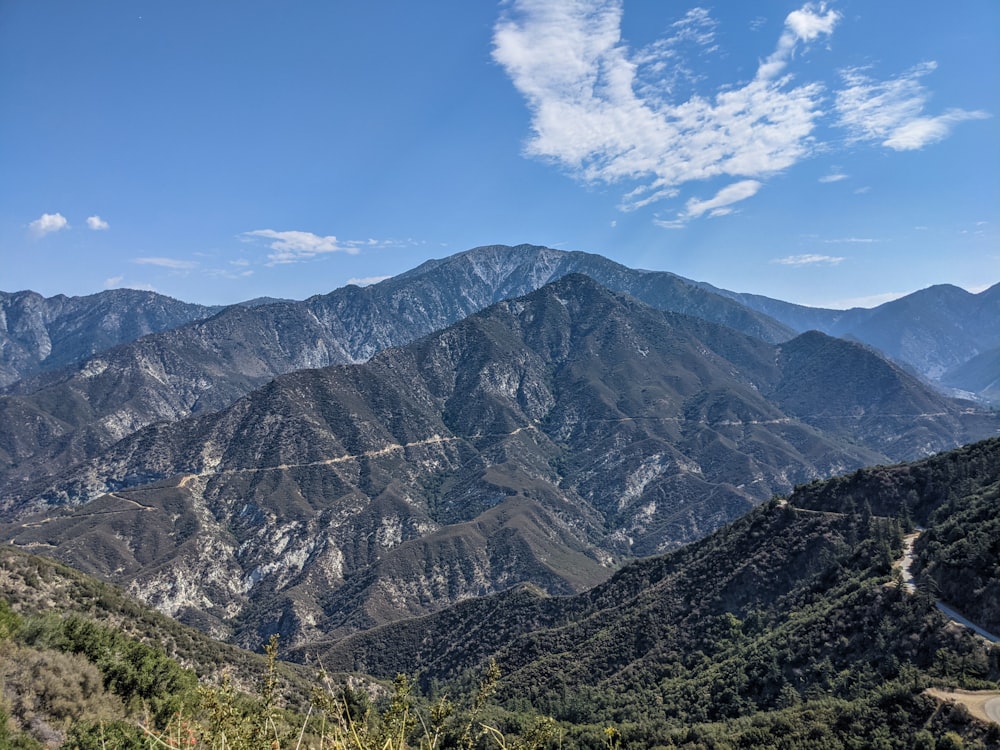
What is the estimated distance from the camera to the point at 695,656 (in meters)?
57.9

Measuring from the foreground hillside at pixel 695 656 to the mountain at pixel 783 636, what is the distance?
198mm

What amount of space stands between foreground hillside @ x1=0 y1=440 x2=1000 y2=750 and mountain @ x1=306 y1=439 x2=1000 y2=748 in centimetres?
20

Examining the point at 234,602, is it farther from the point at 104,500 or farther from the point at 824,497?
the point at 824,497

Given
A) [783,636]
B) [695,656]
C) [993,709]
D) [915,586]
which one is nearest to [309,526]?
[695,656]

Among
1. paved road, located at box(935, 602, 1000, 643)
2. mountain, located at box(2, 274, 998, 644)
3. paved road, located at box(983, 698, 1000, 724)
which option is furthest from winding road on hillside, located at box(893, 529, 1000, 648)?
mountain, located at box(2, 274, 998, 644)

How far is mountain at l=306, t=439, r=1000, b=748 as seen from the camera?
3578 centimetres

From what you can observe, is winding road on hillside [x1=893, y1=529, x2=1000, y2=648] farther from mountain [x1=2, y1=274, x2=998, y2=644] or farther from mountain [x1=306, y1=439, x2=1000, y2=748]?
mountain [x1=2, y1=274, x2=998, y2=644]

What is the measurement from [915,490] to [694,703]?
1424 inches

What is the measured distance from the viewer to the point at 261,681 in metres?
5.87

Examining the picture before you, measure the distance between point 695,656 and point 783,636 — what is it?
10432 millimetres

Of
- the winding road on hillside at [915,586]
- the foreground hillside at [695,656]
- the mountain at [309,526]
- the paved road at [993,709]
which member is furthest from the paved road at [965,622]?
the mountain at [309,526]

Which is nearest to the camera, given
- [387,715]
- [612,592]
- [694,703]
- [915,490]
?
[387,715]

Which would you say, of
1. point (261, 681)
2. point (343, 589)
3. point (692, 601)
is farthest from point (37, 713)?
point (343, 589)

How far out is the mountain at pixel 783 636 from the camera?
1409 inches
